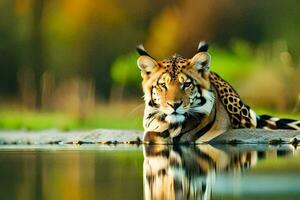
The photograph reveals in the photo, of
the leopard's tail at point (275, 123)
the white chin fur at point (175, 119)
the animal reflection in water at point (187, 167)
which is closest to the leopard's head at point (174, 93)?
the white chin fur at point (175, 119)

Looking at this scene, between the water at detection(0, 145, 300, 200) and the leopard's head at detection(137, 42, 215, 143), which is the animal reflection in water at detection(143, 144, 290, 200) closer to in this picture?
the water at detection(0, 145, 300, 200)

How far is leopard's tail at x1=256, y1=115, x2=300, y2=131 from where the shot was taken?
7.34 metres

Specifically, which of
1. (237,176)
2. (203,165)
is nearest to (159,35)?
(203,165)

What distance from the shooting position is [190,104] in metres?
6.99

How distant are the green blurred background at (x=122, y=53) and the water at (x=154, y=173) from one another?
27.8 inches

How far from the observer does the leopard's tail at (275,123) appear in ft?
24.1

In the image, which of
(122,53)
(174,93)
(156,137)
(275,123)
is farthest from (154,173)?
(122,53)

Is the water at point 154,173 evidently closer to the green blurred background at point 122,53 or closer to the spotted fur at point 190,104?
the spotted fur at point 190,104

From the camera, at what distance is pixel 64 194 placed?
447 centimetres

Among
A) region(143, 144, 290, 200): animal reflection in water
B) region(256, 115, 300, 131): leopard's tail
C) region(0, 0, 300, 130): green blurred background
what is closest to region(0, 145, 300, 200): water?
region(143, 144, 290, 200): animal reflection in water

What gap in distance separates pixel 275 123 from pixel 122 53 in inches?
64.5

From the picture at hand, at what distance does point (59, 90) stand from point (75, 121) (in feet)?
1.21

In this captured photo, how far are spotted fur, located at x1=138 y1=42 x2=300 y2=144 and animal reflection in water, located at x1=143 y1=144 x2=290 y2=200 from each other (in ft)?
0.62

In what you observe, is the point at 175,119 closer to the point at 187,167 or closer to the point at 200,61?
the point at 200,61
